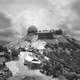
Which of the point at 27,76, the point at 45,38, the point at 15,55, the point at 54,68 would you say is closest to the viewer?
the point at 27,76

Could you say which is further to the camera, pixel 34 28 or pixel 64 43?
pixel 34 28

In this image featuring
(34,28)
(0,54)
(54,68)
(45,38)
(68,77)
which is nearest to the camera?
(68,77)

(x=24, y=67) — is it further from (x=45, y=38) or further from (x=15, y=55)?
(x=45, y=38)

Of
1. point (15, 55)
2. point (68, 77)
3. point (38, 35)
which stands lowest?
point (68, 77)

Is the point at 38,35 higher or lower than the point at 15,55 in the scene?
higher

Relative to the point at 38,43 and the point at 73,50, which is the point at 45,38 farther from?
the point at 73,50

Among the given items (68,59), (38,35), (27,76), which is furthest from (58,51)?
(27,76)

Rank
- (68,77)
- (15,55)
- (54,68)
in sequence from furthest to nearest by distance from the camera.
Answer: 1. (15,55)
2. (54,68)
3. (68,77)

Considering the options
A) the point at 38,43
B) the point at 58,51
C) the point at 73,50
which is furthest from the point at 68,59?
the point at 38,43

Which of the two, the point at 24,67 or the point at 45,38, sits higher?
the point at 45,38
